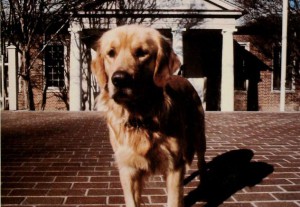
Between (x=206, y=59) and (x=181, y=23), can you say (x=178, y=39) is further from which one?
(x=206, y=59)

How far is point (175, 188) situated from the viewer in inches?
115

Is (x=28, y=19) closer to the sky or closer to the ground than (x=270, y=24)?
closer to the ground

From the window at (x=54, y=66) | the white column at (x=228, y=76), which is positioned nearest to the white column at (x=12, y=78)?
the window at (x=54, y=66)

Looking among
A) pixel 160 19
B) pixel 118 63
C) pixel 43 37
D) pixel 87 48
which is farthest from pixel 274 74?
pixel 118 63

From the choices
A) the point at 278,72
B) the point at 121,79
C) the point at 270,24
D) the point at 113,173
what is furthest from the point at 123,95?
the point at 278,72

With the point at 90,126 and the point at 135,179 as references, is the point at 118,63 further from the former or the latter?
the point at 90,126

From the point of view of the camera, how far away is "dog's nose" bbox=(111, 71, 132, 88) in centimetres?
260

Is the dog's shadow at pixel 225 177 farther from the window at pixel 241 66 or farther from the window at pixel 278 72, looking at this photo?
the window at pixel 278 72

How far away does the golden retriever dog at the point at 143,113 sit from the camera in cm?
285

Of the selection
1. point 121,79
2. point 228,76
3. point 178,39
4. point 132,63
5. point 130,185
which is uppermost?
point 178,39

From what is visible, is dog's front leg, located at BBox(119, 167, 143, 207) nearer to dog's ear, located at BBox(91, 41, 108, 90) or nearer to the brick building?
dog's ear, located at BBox(91, 41, 108, 90)

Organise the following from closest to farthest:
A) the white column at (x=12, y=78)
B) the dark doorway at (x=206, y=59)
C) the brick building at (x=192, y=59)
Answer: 1. the white column at (x=12, y=78)
2. the brick building at (x=192, y=59)
3. the dark doorway at (x=206, y=59)

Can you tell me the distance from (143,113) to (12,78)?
43.6ft

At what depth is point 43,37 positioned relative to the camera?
18.9 metres
